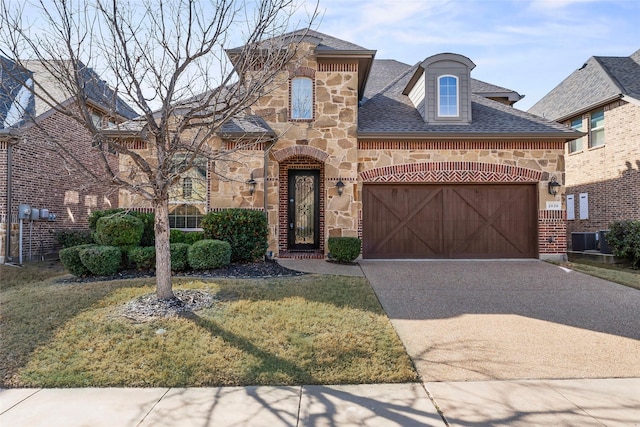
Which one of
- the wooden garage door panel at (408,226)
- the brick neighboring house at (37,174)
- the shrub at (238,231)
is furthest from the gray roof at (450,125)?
the brick neighboring house at (37,174)

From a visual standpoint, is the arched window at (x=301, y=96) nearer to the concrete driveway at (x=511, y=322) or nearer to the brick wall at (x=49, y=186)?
the concrete driveway at (x=511, y=322)

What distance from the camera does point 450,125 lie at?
11.1m

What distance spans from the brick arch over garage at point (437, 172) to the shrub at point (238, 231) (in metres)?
3.40

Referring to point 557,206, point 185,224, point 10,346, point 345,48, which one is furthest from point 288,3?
point 557,206

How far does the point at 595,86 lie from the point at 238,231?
1516 centimetres

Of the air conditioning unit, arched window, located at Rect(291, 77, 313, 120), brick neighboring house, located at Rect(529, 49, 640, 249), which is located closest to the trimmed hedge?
arched window, located at Rect(291, 77, 313, 120)

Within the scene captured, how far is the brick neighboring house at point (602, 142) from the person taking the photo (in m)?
13.4

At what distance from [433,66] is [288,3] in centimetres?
663

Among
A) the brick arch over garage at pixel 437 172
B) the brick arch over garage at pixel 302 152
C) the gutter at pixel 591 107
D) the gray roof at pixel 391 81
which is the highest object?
the gray roof at pixel 391 81

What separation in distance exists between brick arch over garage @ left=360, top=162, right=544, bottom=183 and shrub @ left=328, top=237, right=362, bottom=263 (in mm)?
2009

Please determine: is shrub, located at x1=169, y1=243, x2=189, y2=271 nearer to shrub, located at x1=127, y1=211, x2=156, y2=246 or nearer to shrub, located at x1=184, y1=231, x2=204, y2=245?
shrub, located at x1=184, y1=231, x2=204, y2=245

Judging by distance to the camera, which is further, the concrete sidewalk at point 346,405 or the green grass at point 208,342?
the green grass at point 208,342

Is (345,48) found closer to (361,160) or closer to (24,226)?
(361,160)

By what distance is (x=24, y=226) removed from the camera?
444 inches
